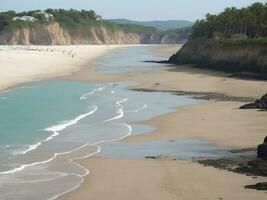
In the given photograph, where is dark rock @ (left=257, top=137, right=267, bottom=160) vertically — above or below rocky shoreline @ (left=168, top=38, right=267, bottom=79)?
above

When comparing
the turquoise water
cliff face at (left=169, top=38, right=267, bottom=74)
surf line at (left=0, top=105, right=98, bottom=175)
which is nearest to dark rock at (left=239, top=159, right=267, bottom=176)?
the turquoise water

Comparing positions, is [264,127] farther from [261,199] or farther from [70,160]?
[261,199]

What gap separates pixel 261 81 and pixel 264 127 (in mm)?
24495

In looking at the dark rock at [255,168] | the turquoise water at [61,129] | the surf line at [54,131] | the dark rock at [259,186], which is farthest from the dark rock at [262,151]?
the surf line at [54,131]

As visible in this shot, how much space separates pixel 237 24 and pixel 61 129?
58047mm

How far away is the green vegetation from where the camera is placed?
70887 mm

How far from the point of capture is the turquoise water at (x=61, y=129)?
1414cm

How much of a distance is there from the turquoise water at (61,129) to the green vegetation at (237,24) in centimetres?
3424

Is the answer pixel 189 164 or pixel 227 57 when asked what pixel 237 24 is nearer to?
pixel 227 57

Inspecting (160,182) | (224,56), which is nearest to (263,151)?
(160,182)

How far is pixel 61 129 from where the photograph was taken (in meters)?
22.6

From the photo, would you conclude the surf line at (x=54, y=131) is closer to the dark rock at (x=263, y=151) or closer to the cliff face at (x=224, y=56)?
the dark rock at (x=263, y=151)

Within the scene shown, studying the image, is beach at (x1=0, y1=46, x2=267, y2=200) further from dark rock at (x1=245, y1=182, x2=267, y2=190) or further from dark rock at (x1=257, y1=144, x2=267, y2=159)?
dark rock at (x1=257, y1=144, x2=267, y2=159)

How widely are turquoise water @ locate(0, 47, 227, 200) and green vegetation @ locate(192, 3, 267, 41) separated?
34240 millimetres
